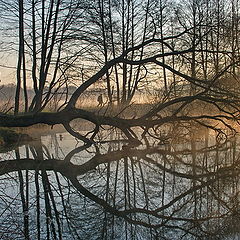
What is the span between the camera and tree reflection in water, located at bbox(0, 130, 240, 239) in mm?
2947

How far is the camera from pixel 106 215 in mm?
3342

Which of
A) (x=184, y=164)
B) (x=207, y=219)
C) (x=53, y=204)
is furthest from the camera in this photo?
(x=184, y=164)

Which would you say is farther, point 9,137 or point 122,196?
point 9,137

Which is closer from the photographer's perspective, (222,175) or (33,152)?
(222,175)

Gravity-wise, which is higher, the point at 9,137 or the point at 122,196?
the point at 9,137

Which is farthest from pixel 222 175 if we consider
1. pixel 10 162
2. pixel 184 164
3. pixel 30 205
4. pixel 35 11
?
pixel 35 11

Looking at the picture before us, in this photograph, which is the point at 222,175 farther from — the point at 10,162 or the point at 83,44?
the point at 83,44

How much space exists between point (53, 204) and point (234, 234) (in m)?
1.83

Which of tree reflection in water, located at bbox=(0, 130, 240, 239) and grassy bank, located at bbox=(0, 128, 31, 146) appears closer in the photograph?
tree reflection in water, located at bbox=(0, 130, 240, 239)

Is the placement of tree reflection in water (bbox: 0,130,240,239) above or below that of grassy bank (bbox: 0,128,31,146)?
below

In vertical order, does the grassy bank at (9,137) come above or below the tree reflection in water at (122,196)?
above

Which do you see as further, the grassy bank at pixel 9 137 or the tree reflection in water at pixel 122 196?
the grassy bank at pixel 9 137

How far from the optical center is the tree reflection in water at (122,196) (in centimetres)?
295

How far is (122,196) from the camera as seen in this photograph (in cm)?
401
